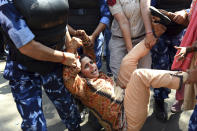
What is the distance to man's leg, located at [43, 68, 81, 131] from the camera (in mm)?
1751

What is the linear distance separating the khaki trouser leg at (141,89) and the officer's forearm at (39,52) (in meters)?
0.61

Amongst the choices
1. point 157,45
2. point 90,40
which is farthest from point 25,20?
point 157,45

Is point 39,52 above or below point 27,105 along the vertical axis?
above

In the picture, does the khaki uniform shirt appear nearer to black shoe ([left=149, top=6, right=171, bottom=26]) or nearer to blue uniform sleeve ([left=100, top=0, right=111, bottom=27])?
blue uniform sleeve ([left=100, top=0, right=111, bottom=27])

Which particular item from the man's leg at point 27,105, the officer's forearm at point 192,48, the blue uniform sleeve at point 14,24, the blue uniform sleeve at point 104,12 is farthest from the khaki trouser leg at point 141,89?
the blue uniform sleeve at point 104,12

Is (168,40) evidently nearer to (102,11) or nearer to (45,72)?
(102,11)

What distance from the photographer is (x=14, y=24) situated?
133 centimetres

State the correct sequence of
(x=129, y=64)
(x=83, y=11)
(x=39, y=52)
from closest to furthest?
(x=39, y=52)
(x=129, y=64)
(x=83, y=11)

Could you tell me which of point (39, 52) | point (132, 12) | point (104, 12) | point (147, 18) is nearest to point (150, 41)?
point (147, 18)

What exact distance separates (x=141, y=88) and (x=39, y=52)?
77cm

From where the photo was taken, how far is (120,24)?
2.16 metres

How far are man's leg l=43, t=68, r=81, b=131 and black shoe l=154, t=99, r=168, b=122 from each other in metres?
1.03

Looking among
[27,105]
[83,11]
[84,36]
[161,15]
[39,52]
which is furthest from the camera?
[83,11]

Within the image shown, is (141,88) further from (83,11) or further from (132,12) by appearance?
(83,11)
